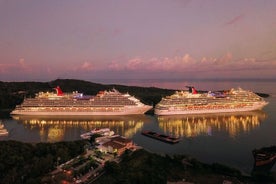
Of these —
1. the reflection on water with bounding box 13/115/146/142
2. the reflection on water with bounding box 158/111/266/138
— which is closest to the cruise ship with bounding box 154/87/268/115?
the reflection on water with bounding box 158/111/266/138

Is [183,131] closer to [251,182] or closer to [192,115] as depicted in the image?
[192,115]

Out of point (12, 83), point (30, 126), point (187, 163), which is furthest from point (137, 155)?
point (12, 83)

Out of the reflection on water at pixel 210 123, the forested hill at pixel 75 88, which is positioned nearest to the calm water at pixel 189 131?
the reflection on water at pixel 210 123

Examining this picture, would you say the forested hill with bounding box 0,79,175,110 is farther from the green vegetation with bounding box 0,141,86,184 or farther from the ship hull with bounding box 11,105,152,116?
the green vegetation with bounding box 0,141,86,184

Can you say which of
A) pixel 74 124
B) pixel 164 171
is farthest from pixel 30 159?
pixel 74 124

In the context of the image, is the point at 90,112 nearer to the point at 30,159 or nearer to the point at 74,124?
the point at 74,124
